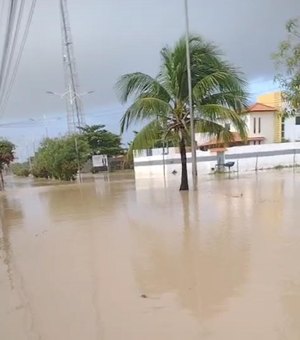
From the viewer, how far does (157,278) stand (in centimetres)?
573

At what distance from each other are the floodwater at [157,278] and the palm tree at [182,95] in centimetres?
559

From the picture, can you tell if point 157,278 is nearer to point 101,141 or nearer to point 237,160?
point 237,160

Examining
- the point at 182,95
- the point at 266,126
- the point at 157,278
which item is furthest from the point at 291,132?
the point at 157,278

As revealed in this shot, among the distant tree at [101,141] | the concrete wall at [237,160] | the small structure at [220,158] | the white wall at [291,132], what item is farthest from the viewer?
the distant tree at [101,141]

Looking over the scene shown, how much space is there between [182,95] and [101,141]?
34.4 m

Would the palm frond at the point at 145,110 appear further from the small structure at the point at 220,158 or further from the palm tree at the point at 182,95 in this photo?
the small structure at the point at 220,158

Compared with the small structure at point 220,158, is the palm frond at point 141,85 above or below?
above

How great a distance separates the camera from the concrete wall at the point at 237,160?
31.3 m

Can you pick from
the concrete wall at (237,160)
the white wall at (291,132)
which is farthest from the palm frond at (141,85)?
the white wall at (291,132)

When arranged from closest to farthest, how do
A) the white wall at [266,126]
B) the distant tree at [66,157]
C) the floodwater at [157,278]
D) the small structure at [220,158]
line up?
the floodwater at [157,278] < the small structure at [220,158] < the distant tree at [66,157] < the white wall at [266,126]

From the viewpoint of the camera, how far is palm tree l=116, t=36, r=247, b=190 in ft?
52.3

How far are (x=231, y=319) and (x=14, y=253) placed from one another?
5237 millimetres

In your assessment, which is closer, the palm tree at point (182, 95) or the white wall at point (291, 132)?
the palm tree at point (182, 95)

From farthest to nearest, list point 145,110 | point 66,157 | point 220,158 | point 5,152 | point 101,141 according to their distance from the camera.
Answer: point 101,141, point 5,152, point 66,157, point 220,158, point 145,110
